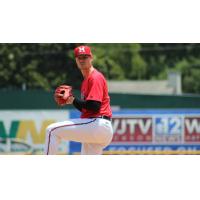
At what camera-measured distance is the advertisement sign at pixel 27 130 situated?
23.1 metres

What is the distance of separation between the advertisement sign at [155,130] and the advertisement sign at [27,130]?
1.53m

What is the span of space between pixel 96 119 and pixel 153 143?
13271 millimetres

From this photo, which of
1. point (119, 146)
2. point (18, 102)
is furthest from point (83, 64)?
point (18, 102)

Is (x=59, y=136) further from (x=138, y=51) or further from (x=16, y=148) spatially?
(x=138, y=51)

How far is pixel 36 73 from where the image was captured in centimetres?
4322

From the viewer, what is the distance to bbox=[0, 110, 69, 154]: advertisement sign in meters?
23.1

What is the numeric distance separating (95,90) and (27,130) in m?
14.9

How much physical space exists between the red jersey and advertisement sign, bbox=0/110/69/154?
14017 millimetres

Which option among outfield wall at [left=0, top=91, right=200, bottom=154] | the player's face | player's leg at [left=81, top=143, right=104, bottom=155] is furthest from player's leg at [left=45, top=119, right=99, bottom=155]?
outfield wall at [left=0, top=91, right=200, bottom=154]

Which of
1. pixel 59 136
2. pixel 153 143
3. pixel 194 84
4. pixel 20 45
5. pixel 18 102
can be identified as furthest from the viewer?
pixel 194 84

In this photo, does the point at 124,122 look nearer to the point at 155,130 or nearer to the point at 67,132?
the point at 155,130

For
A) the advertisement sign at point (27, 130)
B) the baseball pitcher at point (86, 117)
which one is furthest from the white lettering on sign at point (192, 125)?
the baseball pitcher at point (86, 117)

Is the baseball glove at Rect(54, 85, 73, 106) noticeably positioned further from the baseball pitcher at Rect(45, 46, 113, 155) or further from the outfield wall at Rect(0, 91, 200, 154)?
the outfield wall at Rect(0, 91, 200, 154)

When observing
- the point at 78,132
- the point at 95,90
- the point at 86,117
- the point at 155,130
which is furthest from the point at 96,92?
the point at 155,130
